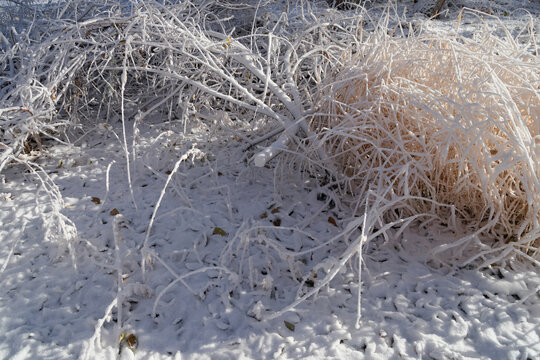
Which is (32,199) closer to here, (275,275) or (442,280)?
(275,275)

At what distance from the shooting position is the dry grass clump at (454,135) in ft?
4.30

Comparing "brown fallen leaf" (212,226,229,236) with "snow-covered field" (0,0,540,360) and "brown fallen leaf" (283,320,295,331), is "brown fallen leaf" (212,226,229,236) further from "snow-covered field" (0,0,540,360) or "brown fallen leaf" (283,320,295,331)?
Answer: "brown fallen leaf" (283,320,295,331)

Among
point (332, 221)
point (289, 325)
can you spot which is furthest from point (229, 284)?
point (332, 221)

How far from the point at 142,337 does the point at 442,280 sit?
975 mm

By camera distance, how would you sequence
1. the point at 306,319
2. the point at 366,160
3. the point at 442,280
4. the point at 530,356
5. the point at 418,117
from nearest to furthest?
the point at 530,356, the point at 306,319, the point at 442,280, the point at 418,117, the point at 366,160

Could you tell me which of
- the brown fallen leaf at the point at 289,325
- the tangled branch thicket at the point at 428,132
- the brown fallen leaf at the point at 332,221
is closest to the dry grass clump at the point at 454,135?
the tangled branch thicket at the point at 428,132

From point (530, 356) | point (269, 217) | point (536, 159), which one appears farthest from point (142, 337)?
point (536, 159)

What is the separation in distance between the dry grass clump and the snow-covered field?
0.14 m

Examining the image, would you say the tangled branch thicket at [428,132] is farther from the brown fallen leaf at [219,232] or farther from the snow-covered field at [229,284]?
the brown fallen leaf at [219,232]

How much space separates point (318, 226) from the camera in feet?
5.38

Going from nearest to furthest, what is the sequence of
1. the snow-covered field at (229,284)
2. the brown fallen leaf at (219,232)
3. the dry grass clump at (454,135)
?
the snow-covered field at (229,284) < the dry grass clump at (454,135) < the brown fallen leaf at (219,232)

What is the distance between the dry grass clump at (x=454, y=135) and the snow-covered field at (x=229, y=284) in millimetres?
137

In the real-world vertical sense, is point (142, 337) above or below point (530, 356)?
below

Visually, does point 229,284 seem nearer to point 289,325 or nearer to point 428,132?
point 289,325
